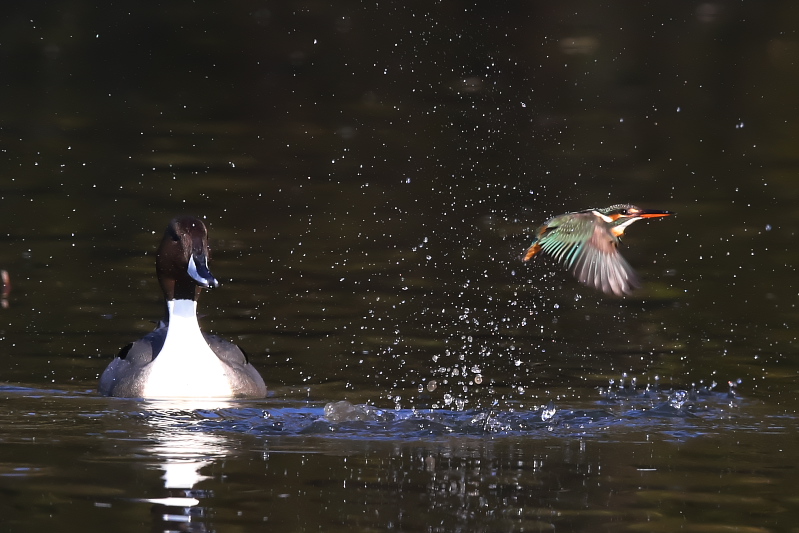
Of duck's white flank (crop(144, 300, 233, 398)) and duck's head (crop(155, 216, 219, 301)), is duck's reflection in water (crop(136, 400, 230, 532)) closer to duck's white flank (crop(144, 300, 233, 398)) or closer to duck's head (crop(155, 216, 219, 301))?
duck's white flank (crop(144, 300, 233, 398))

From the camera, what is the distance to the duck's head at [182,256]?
10367 mm

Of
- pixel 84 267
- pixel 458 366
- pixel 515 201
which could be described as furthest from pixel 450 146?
pixel 458 366

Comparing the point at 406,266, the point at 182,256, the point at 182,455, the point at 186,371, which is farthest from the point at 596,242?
the point at 406,266

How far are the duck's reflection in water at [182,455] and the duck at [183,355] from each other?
0.20m

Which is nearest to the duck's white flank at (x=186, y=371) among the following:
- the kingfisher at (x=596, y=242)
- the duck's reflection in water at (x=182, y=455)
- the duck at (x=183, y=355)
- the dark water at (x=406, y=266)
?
the duck at (x=183, y=355)

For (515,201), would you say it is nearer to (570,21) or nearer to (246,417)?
(246,417)

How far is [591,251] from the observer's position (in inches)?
351

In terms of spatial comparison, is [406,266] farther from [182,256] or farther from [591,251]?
[591,251]

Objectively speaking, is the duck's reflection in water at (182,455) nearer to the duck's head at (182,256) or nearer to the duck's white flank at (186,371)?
the duck's white flank at (186,371)

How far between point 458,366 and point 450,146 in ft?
28.0

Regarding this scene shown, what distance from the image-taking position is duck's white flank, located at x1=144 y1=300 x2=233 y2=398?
998 centimetres

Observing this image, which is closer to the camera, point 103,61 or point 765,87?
point 765,87

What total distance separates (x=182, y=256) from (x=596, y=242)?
3.10 m

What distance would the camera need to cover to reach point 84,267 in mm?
13312
